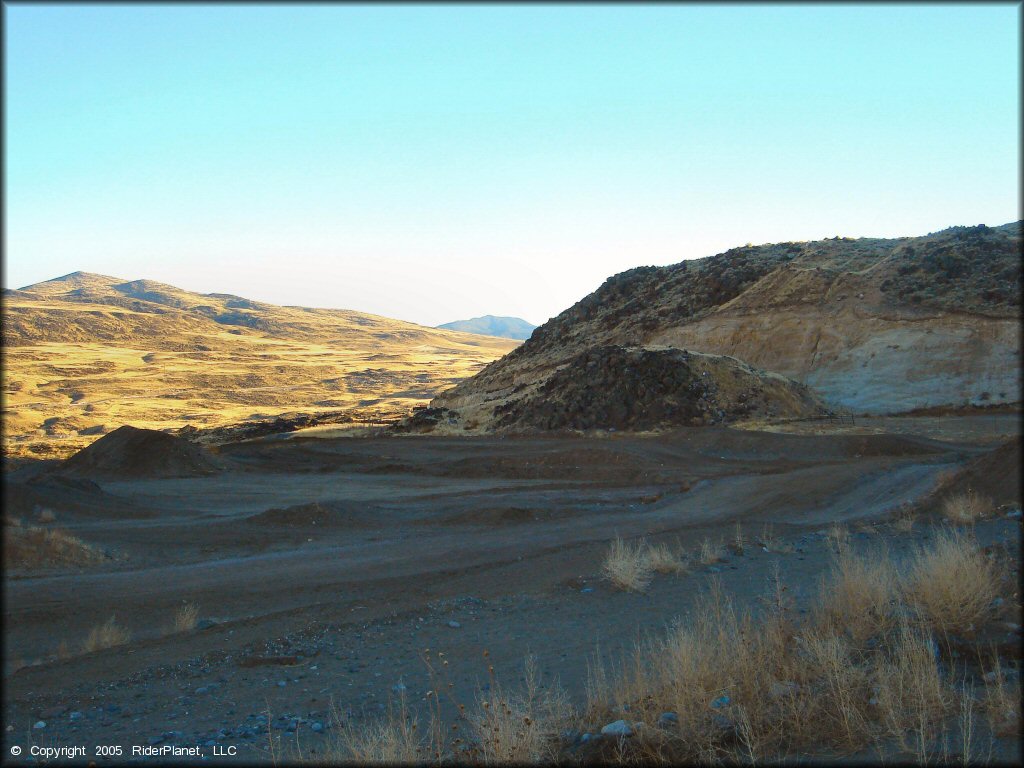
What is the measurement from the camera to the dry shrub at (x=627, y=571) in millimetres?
12172

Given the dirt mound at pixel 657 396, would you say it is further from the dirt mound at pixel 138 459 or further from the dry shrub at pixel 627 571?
the dry shrub at pixel 627 571

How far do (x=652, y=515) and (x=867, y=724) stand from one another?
14.6m

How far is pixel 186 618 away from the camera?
11.5 m

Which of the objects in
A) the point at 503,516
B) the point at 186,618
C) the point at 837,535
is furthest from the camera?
the point at 503,516

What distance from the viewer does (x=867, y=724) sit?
5.64m

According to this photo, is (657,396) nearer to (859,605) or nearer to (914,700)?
(859,605)

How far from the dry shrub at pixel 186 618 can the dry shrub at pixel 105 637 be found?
64cm

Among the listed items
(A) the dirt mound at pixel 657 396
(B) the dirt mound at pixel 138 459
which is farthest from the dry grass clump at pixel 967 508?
(B) the dirt mound at pixel 138 459

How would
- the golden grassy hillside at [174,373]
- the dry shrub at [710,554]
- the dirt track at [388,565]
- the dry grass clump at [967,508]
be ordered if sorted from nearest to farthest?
the dirt track at [388,565] → the dry shrub at [710,554] → the dry grass clump at [967,508] → the golden grassy hillside at [174,373]

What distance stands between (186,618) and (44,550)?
6.22 metres

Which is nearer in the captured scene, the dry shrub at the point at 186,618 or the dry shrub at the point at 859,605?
the dry shrub at the point at 859,605

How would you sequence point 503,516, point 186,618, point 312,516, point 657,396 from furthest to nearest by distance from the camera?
point 657,396
point 312,516
point 503,516
point 186,618

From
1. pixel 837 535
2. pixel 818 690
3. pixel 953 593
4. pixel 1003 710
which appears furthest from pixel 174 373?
pixel 1003 710

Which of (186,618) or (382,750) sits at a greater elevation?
(382,750)
